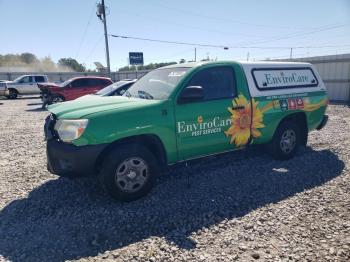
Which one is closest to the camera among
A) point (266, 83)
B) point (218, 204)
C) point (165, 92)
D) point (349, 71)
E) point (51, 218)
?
point (51, 218)

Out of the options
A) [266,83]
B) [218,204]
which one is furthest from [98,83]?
[218,204]

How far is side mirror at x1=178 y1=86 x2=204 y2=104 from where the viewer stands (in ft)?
13.5

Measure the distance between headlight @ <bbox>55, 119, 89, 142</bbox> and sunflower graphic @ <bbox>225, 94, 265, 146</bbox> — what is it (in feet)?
7.57

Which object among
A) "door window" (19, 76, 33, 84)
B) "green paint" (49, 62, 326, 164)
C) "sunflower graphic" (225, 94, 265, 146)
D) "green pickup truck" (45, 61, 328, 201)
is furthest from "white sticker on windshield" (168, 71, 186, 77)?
"door window" (19, 76, 33, 84)

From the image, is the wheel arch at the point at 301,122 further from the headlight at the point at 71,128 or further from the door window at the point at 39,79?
the door window at the point at 39,79

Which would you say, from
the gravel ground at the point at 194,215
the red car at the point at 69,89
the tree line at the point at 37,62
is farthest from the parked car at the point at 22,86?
the tree line at the point at 37,62

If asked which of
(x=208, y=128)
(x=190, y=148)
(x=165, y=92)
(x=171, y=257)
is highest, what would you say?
(x=165, y=92)

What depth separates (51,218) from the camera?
364 centimetres

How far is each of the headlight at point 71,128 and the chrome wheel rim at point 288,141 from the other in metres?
3.87

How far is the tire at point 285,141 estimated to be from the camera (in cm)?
556

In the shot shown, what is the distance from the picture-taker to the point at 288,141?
5.74 m

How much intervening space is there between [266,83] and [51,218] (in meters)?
4.17

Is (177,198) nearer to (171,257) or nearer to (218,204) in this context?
(218,204)

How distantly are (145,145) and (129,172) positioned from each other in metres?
0.48
